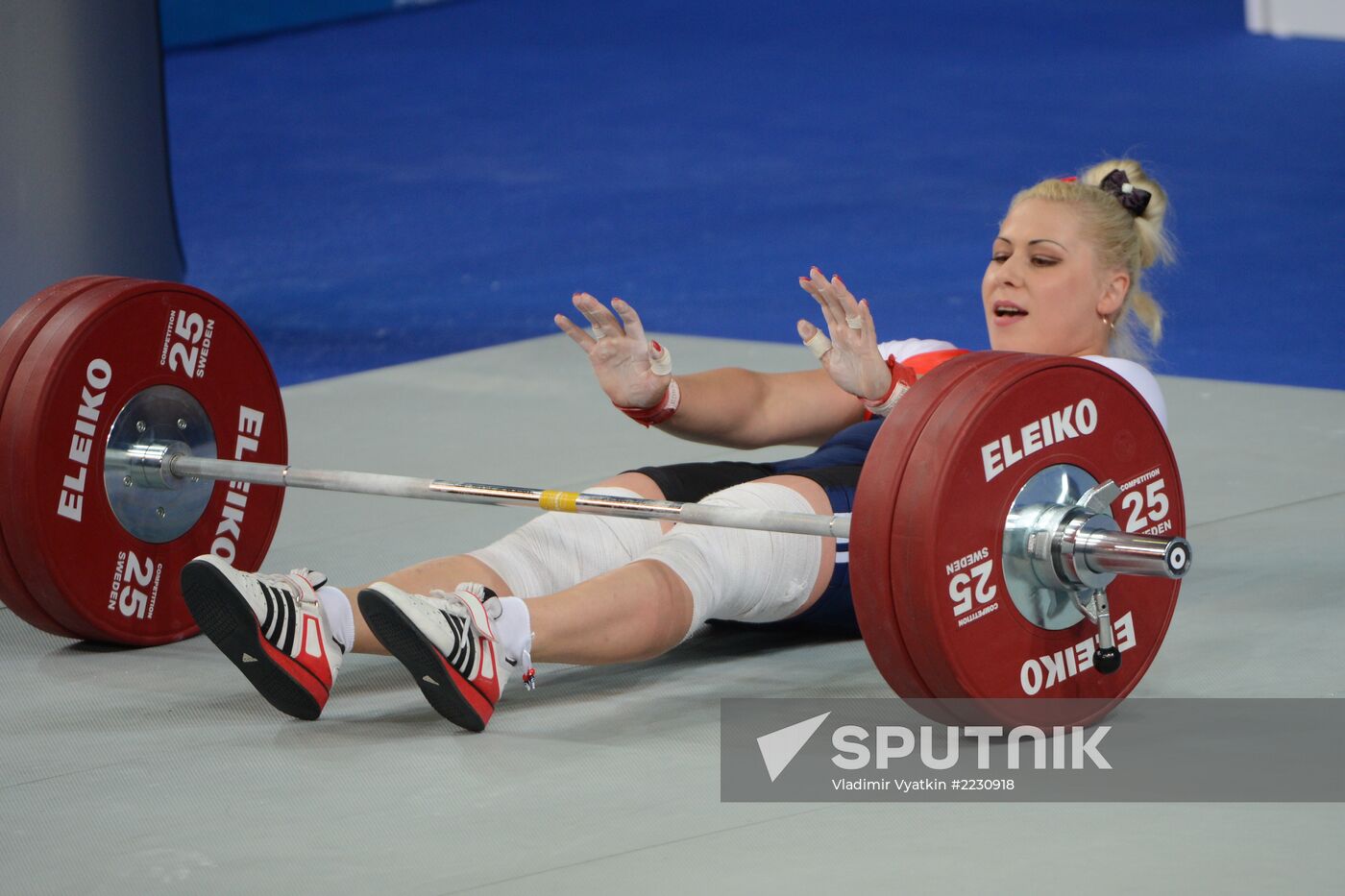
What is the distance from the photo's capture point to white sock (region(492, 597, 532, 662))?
2.82m

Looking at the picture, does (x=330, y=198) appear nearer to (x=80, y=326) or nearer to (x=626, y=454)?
(x=626, y=454)

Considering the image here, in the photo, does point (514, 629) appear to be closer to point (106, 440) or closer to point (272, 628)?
point (272, 628)

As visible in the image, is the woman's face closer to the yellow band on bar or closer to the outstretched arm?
the outstretched arm

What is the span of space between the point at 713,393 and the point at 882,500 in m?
0.85

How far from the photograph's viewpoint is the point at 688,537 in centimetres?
305

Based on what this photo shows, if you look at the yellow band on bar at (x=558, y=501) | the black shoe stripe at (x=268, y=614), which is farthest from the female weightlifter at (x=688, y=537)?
the yellow band on bar at (x=558, y=501)

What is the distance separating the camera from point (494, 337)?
22.3 feet

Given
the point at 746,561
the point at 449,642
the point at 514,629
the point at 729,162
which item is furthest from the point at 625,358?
the point at 729,162

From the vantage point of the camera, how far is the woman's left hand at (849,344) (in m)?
2.92

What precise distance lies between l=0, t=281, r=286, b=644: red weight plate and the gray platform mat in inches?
4.6

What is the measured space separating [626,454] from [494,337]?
7.07 ft

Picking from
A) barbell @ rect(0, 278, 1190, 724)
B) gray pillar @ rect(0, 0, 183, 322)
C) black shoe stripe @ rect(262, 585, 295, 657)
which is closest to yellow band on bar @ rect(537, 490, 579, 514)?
barbell @ rect(0, 278, 1190, 724)

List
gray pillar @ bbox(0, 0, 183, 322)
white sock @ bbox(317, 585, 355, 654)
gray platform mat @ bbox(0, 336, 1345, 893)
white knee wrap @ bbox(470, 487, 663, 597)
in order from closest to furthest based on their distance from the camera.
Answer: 1. gray platform mat @ bbox(0, 336, 1345, 893)
2. white sock @ bbox(317, 585, 355, 654)
3. white knee wrap @ bbox(470, 487, 663, 597)
4. gray pillar @ bbox(0, 0, 183, 322)

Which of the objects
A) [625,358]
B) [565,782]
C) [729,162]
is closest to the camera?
[565,782]
